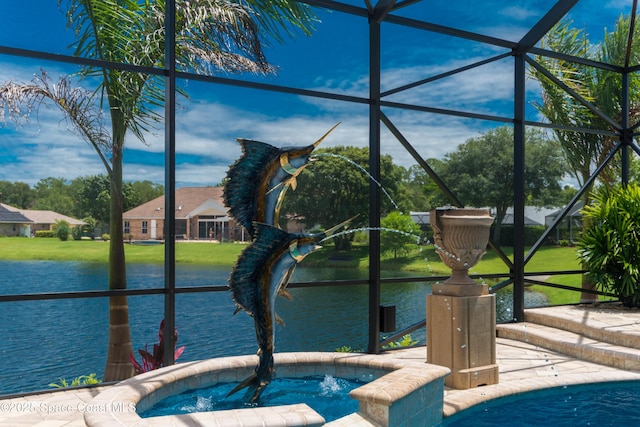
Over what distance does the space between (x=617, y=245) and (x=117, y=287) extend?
630 cm

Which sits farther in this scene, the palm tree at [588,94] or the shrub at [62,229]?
the shrub at [62,229]

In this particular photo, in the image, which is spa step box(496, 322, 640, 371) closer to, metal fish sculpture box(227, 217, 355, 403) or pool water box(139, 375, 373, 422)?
pool water box(139, 375, 373, 422)

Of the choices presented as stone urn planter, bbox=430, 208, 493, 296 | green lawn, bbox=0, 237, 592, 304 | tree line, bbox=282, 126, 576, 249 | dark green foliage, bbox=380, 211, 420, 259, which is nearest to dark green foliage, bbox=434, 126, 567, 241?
tree line, bbox=282, 126, 576, 249

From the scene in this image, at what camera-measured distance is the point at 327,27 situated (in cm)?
3125

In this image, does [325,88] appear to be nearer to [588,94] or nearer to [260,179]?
[588,94]

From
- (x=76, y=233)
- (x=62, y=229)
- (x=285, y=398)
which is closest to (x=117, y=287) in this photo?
(x=285, y=398)

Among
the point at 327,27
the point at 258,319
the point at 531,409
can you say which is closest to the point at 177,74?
the point at 258,319

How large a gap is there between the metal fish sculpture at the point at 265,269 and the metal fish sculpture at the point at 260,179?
12cm

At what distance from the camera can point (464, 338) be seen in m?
4.69

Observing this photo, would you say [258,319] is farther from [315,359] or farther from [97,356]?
[97,356]

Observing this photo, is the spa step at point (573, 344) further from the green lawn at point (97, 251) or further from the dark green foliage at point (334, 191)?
the green lawn at point (97, 251)

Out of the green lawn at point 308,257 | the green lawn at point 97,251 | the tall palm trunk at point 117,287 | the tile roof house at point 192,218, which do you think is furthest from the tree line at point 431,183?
the tall palm trunk at point 117,287

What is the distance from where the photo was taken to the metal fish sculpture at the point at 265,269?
3557 millimetres

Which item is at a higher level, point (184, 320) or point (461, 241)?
point (461, 241)
